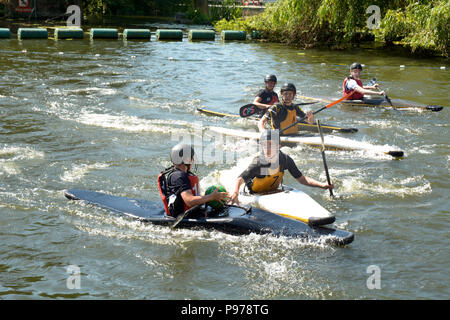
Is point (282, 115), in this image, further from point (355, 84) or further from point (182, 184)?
point (182, 184)

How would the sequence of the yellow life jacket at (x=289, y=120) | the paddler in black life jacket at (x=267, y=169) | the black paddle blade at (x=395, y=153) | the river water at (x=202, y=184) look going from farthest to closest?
the yellow life jacket at (x=289, y=120), the black paddle blade at (x=395, y=153), the paddler in black life jacket at (x=267, y=169), the river water at (x=202, y=184)

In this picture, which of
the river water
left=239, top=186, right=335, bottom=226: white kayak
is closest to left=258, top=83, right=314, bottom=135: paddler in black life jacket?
the river water

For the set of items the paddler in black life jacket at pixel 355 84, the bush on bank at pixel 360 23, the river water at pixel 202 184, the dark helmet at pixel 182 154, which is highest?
the bush on bank at pixel 360 23

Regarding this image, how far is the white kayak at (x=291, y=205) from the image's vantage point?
630 centimetres

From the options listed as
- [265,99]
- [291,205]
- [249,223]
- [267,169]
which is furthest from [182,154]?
[265,99]

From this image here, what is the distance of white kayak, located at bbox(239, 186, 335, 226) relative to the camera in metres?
6.30

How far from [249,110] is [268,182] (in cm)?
496

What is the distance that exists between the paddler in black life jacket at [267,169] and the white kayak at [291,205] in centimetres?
14

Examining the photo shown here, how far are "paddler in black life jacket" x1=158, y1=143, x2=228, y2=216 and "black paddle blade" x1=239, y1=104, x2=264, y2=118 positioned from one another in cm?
554

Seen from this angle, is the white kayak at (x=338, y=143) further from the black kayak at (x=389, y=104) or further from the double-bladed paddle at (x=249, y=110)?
the black kayak at (x=389, y=104)

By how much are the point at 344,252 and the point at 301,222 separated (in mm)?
590

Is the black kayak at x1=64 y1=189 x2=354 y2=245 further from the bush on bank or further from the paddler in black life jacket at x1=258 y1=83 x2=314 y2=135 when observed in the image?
the bush on bank

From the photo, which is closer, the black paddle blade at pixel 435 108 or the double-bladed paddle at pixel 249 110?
the double-bladed paddle at pixel 249 110

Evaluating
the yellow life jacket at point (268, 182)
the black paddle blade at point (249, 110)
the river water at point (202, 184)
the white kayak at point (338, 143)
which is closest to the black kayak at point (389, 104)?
the river water at point (202, 184)
